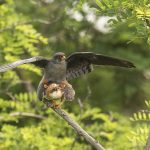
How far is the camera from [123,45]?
11.4m

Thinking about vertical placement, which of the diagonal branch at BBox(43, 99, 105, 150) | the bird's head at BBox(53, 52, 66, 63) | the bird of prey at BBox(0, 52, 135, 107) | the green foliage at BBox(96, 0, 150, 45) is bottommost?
the diagonal branch at BBox(43, 99, 105, 150)

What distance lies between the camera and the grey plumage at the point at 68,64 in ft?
16.1

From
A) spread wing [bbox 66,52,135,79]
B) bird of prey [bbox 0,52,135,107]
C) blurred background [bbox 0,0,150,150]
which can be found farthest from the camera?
blurred background [bbox 0,0,150,150]

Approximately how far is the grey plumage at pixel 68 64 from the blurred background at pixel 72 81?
151 cm

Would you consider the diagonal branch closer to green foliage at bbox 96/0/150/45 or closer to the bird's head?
the bird's head

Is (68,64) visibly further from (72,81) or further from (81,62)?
(72,81)

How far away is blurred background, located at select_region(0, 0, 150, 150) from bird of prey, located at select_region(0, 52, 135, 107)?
1521 mm

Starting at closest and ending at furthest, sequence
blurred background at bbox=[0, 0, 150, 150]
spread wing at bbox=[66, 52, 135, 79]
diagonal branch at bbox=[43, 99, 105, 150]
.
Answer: diagonal branch at bbox=[43, 99, 105, 150] < spread wing at bbox=[66, 52, 135, 79] < blurred background at bbox=[0, 0, 150, 150]

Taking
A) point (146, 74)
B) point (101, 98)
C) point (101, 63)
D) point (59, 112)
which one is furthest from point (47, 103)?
point (146, 74)

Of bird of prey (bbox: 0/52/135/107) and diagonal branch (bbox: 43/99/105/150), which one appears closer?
diagonal branch (bbox: 43/99/105/150)

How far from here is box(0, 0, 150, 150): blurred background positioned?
7953mm

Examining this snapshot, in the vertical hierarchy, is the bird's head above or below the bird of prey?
above

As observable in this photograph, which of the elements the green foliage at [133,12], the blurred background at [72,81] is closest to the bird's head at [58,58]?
the green foliage at [133,12]

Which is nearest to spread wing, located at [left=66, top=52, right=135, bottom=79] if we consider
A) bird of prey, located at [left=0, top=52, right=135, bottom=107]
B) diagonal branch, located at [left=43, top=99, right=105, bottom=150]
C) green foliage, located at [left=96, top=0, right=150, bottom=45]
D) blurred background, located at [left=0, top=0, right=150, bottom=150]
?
bird of prey, located at [left=0, top=52, right=135, bottom=107]
